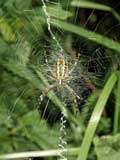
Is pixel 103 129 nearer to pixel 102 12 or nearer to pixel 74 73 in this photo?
pixel 74 73

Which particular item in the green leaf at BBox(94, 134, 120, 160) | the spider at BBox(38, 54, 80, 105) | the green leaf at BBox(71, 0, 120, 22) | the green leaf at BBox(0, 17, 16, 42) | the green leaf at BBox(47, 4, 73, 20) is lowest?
the green leaf at BBox(94, 134, 120, 160)

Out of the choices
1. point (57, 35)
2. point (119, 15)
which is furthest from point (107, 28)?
point (57, 35)

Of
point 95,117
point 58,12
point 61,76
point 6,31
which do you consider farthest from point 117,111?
point 6,31

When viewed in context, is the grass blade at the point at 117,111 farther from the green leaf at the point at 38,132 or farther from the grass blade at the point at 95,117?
the green leaf at the point at 38,132

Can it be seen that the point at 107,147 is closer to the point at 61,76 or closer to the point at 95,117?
the point at 95,117

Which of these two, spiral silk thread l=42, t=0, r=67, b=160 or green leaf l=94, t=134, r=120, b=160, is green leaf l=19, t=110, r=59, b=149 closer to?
spiral silk thread l=42, t=0, r=67, b=160

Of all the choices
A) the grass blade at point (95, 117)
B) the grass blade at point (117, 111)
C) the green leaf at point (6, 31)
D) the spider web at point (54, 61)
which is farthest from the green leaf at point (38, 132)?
the green leaf at point (6, 31)

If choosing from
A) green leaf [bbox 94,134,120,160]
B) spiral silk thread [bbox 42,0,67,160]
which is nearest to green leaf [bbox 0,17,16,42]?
spiral silk thread [bbox 42,0,67,160]
